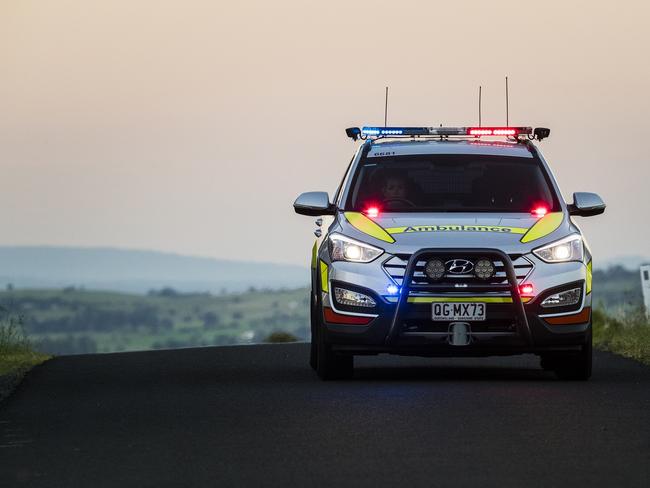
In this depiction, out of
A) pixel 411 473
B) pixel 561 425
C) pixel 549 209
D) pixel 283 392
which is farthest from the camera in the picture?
pixel 549 209

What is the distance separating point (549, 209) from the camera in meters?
15.5

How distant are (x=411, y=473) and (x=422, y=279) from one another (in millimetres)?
5505

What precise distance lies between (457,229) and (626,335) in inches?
300

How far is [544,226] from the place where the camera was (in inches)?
588

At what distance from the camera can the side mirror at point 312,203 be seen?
15.5 metres

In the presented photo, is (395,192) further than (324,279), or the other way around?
(395,192)

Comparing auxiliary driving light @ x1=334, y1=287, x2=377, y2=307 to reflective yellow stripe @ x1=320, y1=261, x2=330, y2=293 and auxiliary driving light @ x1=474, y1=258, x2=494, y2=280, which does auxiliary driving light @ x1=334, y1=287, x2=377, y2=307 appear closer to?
reflective yellow stripe @ x1=320, y1=261, x2=330, y2=293

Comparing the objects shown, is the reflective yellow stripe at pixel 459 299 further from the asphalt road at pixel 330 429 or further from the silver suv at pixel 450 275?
the asphalt road at pixel 330 429

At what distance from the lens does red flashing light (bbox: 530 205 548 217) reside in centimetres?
1524

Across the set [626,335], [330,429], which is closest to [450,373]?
[330,429]

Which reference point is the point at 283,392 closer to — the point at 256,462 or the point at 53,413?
the point at 53,413

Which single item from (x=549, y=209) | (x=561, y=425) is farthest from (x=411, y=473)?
(x=549, y=209)

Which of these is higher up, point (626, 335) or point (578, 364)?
point (578, 364)

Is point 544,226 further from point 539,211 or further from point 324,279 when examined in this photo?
point 324,279
